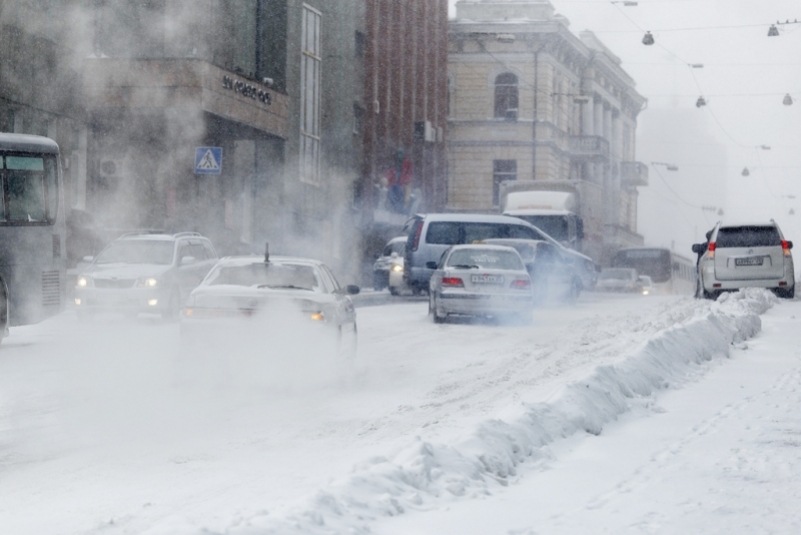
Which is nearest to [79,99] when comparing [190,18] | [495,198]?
[190,18]

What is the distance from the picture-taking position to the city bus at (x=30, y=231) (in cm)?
1684

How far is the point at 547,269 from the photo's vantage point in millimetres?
30188

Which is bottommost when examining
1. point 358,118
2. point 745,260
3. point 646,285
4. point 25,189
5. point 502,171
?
point 646,285

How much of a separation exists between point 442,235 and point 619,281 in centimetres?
2072

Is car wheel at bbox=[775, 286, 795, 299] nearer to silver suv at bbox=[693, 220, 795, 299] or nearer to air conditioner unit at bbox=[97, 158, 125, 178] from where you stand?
silver suv at bbox=[693, 220, 795, 299]

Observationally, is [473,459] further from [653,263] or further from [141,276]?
[653,263]

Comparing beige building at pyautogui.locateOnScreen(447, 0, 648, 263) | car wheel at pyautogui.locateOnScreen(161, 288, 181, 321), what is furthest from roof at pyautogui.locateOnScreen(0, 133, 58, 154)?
beige building at pyautogui.locateOnScreen(447, 0, 648, 263)

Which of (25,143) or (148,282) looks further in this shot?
(148,282)

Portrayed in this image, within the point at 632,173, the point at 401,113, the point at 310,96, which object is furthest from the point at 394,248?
the point at 632,173

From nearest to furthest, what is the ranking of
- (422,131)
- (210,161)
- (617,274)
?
1. (210,161)
2. (617,274)
3. (422,131)

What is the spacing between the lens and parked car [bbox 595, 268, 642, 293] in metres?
50.0

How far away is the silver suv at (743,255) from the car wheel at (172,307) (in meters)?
12.0

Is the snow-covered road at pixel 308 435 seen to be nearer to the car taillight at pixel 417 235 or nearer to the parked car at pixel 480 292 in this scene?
the parked car at pixel 480 292

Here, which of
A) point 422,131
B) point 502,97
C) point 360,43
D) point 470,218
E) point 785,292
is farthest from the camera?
point 502,97
